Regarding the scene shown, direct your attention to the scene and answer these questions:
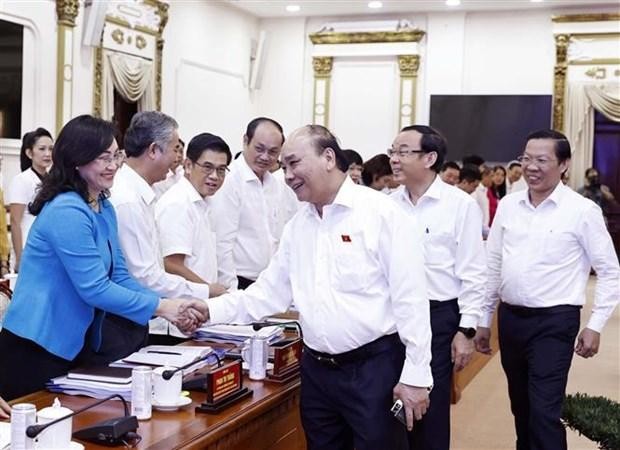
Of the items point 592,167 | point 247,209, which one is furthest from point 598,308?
point 592,167

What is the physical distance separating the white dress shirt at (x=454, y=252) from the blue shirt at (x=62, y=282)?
46.1 inches

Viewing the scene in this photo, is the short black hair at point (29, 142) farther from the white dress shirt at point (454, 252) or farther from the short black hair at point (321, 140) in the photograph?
the short black hair at point (321, 140)

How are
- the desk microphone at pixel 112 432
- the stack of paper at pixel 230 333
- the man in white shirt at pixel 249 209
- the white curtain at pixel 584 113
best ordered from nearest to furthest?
the desk microphone at pixel 112 432
the stack of paper at pixel 230 333
the man in white shirt at pixel 249 209
the white curtain at pixel 584 113

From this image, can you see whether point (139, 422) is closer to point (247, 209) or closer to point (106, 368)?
point (106, 368)

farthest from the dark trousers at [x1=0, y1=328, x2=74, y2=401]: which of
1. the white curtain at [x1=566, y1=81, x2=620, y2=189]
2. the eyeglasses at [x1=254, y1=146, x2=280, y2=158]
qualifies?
the white curtain at [x1=566, y1=81, x2=620, y2=189]

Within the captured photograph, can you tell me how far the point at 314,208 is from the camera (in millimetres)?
2293

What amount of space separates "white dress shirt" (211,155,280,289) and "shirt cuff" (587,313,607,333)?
4.95 ft

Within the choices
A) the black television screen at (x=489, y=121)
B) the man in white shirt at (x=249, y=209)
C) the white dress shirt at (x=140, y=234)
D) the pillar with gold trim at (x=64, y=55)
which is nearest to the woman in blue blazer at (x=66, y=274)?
the white dress shirt at (x=140, y=234)

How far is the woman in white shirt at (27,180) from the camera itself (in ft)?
17.4

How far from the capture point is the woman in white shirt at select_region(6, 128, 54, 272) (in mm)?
5289

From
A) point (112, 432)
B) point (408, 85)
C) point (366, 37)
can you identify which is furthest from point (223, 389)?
point (366, 37)

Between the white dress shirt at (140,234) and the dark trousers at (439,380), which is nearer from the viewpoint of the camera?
the white dress shirt at (140,234)

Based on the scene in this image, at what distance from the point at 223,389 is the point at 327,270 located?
420mm

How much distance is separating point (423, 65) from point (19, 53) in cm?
620
